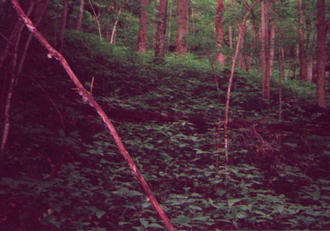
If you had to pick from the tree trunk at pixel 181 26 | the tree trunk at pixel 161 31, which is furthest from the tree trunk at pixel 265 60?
the tree trunk at pixel 181 26

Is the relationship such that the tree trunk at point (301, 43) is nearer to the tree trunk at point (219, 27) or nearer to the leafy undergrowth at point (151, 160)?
the tree trunk at point (219, 27)

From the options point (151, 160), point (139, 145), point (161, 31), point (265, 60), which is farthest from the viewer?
A: point (161, 31)

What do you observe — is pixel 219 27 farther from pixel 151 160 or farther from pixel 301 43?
pixel 151 160

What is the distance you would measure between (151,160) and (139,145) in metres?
0.60

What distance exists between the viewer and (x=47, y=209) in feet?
12.0

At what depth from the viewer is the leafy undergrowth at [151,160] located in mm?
3957

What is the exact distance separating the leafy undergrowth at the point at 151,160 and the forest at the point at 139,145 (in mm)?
26

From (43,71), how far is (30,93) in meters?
1.91

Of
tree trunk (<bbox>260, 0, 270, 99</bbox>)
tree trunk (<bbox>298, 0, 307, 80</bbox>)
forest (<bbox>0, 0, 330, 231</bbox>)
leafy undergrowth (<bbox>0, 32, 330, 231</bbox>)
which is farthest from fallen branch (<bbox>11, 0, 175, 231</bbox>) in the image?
tree trunk (<bbox>298, 0, 307, 80</bbox>)

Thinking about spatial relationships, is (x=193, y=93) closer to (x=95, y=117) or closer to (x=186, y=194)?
(x=95, y=117)

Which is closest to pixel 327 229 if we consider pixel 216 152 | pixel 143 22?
pixel 216 152

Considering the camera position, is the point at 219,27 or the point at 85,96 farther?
the point at 219,27

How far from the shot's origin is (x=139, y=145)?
680 cm

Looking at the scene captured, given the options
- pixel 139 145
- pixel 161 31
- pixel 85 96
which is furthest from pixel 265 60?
pixel 85 96
